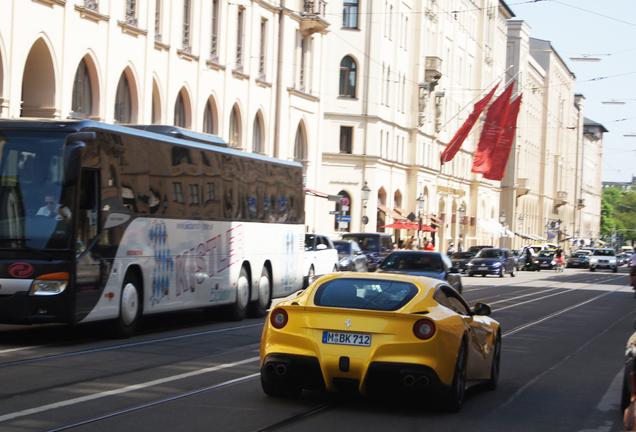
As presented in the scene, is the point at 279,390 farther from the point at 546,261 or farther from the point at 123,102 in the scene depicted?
the point at 546,261

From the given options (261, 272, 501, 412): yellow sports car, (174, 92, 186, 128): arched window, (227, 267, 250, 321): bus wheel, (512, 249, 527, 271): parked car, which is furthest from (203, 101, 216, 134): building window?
(512, 249, 527, 271): parked car

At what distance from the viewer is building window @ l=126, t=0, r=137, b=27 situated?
3166cm

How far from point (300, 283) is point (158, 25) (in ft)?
51.1

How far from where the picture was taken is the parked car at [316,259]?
29.3 meters

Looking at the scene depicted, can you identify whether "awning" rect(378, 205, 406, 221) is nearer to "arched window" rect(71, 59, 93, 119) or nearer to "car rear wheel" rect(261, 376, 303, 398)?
"arched window" rect(71, 59, 93, 119)

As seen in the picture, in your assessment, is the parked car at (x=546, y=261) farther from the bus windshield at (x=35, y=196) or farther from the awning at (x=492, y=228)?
the bus windshield at (x=35, y=196)

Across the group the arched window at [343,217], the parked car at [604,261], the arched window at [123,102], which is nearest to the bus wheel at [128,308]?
the arched window at [123,102]

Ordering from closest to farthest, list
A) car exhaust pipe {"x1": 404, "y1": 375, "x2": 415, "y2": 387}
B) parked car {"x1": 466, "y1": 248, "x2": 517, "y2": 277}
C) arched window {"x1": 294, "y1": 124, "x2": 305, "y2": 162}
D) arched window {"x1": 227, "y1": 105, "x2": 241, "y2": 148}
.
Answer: car exhaust pipe {"x1": 404, "y1": 375, "x2": 415, "y2": 387} → arched window {"x1": 227, "y1": 105, "x2": 241, "y2": 148} → arched window {"x1": 294, "y1": 124, "x2": 305, "y2": 162} → parked car {"x1": 466, "y1": 248, "x2": 517, "y2": 277}

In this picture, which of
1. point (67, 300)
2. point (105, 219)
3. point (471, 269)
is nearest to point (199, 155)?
point (105, 219)

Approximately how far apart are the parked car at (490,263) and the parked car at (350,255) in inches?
554

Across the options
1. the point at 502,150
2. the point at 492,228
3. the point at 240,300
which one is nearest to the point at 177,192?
the point at 240,300

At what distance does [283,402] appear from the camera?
8719mm

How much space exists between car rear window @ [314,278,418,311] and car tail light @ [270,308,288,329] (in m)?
0.31

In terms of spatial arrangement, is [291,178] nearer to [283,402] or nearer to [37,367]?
[37,367]
